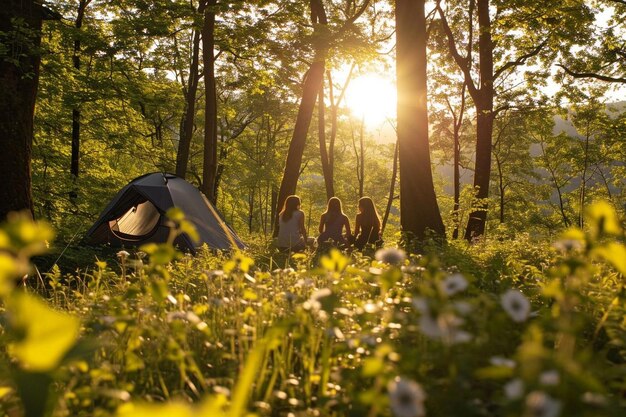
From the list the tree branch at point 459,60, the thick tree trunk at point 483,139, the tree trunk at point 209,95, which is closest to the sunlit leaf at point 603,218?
the thick tree trunk at point 483,139

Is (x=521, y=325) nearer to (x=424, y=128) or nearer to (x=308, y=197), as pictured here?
(x=424, y=128)

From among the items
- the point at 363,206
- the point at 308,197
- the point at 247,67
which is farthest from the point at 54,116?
the point at 308,197

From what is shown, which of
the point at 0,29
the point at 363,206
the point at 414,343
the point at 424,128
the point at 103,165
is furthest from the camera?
the point at 103,165

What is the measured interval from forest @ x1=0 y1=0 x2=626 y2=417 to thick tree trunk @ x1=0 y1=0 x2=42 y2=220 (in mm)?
30

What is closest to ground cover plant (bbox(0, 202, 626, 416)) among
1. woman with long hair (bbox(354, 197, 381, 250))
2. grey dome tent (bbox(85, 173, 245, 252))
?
woman with long hair (bbox(354, 197, 381, 250))

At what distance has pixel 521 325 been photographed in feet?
8.00

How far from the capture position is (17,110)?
6.34 meters

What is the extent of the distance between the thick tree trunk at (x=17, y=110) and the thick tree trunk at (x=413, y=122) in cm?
538

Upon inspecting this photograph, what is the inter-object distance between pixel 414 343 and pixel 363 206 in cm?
718

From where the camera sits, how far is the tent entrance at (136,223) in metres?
12.2

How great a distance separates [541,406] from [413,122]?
735 centimetres

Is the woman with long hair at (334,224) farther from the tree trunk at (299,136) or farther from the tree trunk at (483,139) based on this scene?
the tree trunk at (483,139)

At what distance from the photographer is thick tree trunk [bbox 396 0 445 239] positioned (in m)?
7.74

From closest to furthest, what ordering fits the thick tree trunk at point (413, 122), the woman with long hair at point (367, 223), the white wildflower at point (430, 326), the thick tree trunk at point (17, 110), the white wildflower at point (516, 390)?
the white wildflower at point (516, 390) → the white wildflower at point (430, 326) → the thick tree trunk at point (17, 110) → the thick tree trunk at point (413, 122) → the woman with long hair at point (367, 223)
